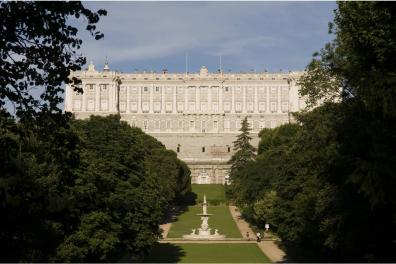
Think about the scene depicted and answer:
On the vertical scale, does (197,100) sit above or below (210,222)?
above

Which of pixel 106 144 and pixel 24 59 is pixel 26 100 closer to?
pixel 24 59

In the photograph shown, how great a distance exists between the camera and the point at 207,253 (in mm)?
38781

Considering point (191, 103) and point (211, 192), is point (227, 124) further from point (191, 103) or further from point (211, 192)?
point (211, 192)

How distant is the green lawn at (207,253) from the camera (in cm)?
3534

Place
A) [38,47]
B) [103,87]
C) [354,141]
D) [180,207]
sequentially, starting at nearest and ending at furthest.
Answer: [38,47] < [354,141] < [180,207] < [103,87]

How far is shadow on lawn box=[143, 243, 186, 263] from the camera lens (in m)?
36.1

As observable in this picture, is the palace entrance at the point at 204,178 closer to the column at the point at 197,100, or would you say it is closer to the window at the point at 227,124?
the window at the point at 227,124

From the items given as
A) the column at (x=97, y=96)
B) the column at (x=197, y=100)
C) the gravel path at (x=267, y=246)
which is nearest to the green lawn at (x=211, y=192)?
the gravel path at (x=267, y=246)

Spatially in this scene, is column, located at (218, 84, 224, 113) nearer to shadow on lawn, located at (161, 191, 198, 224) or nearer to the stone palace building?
the stone palace building

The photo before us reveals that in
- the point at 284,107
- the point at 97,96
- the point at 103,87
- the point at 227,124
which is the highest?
the point at 103,87

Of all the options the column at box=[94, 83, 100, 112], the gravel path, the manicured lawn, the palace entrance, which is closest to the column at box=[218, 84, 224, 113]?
the palace entrance

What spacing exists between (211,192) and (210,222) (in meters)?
25.8

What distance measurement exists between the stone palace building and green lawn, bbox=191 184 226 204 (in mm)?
21874

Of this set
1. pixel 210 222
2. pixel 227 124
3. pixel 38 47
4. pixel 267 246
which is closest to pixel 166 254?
pixel 267 246
